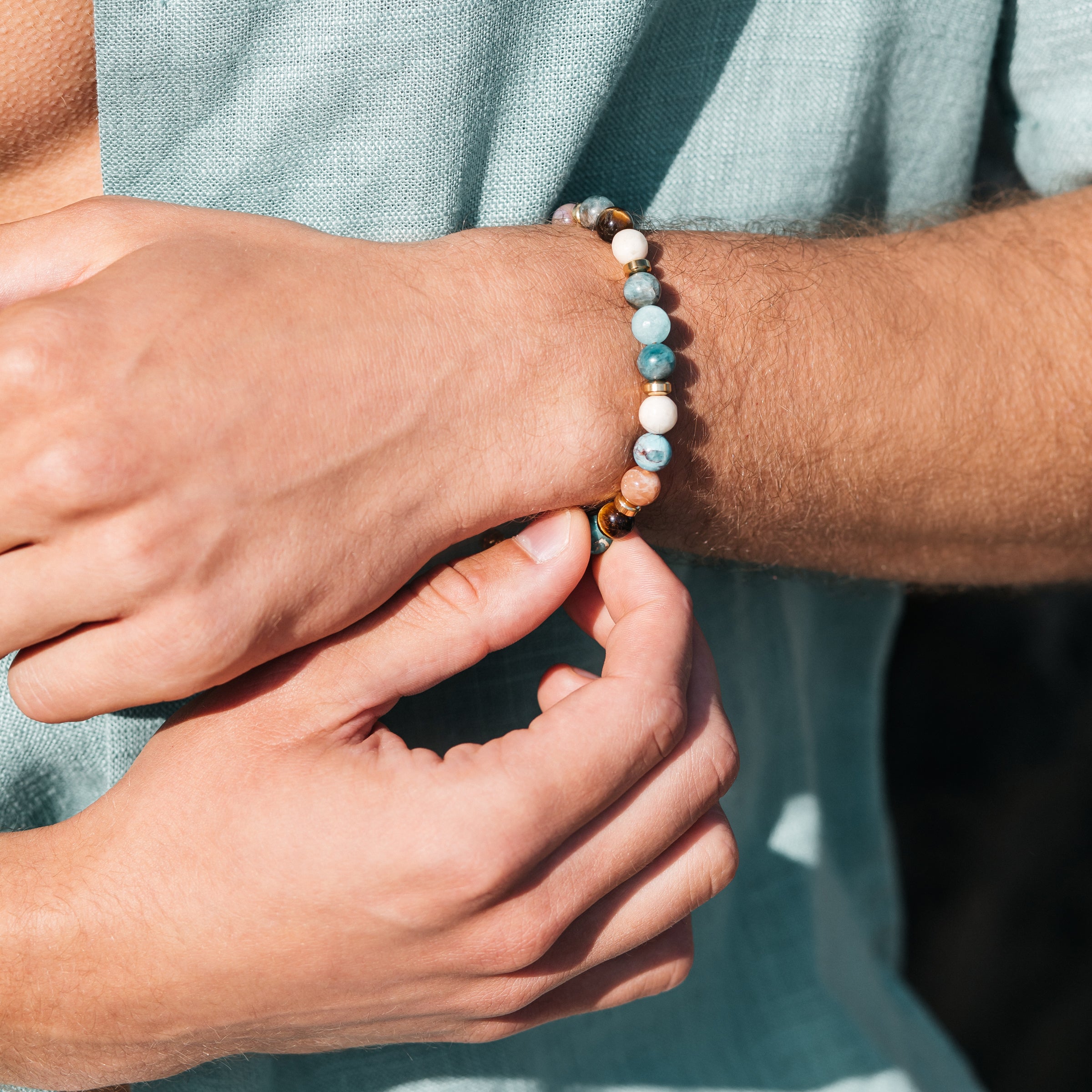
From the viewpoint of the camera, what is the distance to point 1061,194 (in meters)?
1.18

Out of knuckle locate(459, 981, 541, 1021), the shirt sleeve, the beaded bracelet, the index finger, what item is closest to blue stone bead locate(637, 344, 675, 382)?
the beaded bracelet

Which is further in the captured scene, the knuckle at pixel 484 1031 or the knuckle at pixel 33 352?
the knuckle at pixel 484 1031

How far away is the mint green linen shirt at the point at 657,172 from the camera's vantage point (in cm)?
93

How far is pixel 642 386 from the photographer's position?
2.99 feet

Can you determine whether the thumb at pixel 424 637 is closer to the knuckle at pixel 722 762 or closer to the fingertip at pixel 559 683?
the fingertip at pixel 559 683

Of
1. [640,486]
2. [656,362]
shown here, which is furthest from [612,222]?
[640,486]

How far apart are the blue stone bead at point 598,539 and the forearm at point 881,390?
0.11m

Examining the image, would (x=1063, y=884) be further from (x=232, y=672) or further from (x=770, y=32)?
(x=232, y=672)

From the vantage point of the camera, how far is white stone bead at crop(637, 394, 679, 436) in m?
0.89

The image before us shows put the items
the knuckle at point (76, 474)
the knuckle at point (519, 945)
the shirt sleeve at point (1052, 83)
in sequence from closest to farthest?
the knuckle at point (76, 474), the knuckle at point (519, 945), the shirt sleeve at point (1052, 83)

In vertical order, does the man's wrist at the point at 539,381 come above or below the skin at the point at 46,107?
below

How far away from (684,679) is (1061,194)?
2.87 ft

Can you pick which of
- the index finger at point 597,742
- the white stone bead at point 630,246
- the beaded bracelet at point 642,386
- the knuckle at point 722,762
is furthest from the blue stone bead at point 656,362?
the knuckle at point 722,762

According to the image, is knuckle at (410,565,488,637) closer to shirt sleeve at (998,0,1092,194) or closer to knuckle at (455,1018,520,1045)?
knuckle at (455,1018,520,1045)
